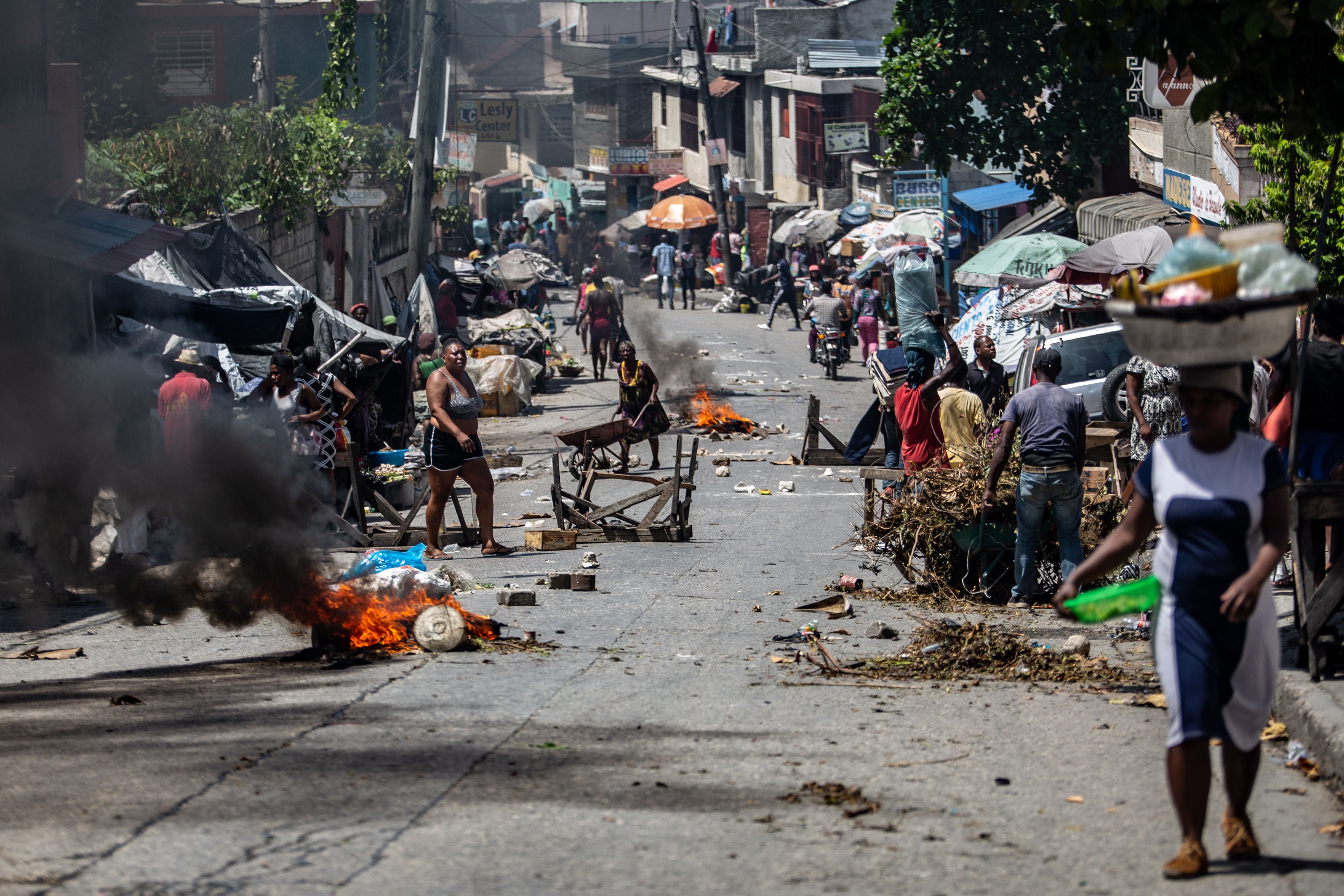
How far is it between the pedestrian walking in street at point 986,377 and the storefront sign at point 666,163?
1719 inches

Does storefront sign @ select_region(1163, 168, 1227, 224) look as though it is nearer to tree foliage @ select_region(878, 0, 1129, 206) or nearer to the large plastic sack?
tree foliage @ select_region(878, 0, 1129, 206)

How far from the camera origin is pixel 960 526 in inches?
343

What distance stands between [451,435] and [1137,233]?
10.5m

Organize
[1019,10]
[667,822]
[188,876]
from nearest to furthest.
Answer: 1. [188,876]
2. [667,822]
3. [1019,10]

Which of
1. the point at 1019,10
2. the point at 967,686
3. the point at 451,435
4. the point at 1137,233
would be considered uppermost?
the point at 1019,10

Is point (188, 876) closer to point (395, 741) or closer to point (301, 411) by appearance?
point (395, 741)

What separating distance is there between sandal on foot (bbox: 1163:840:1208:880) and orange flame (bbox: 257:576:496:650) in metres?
4.07

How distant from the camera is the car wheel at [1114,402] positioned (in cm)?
1348

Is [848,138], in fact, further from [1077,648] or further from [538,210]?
[1077,648]

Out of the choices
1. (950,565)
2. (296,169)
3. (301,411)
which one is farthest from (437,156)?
(950,565)

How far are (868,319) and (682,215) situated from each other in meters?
17.5

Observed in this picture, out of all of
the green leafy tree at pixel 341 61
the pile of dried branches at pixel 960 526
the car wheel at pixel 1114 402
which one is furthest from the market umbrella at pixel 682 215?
the pile of dried branches at pixel 960 526

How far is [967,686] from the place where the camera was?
21.2 ft

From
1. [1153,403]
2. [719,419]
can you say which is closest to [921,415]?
[1153,403]
